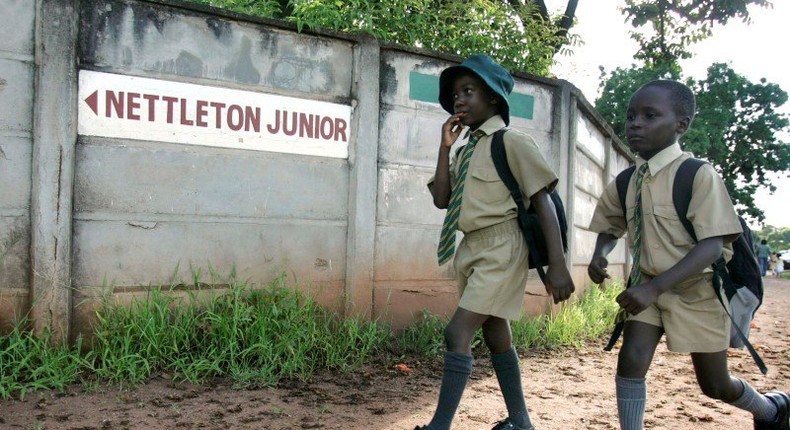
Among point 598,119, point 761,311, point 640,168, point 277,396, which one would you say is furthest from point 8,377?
point 761,311

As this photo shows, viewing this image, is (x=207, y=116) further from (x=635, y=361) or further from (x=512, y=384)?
(x=635, y=361)

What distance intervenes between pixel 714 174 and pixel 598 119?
208 inches

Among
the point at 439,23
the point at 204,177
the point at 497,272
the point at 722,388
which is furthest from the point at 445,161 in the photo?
the point at 439,23

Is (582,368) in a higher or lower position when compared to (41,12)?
lower

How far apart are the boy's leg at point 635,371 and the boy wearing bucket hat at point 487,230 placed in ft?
1.00

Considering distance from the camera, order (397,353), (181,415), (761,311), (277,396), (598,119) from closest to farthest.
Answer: (181,415) < (277,396) < (397,353) < (598,119) < (761,311)

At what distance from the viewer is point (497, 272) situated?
9.45ft

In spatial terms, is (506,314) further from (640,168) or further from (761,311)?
(761,311)

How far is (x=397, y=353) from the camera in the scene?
189 inches

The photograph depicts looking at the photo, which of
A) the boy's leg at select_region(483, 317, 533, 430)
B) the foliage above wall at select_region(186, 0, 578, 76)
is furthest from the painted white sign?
the boy's leg at select_region(483, 317, 533, 430)

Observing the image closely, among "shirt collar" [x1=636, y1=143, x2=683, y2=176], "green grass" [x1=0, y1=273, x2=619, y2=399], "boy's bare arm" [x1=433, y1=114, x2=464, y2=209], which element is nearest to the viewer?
Answer: "shirt collar" [x1=636, y1=143, x2=683, y2=176]

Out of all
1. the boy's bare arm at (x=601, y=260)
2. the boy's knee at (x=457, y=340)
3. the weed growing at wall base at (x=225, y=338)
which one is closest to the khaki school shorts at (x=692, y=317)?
the boy's bare arm at (x=601, y=260)

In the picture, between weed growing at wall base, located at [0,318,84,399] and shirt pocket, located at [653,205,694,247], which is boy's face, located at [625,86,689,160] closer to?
shirt pocket, located at [653,205,694,247]

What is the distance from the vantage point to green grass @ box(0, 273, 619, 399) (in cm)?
374
